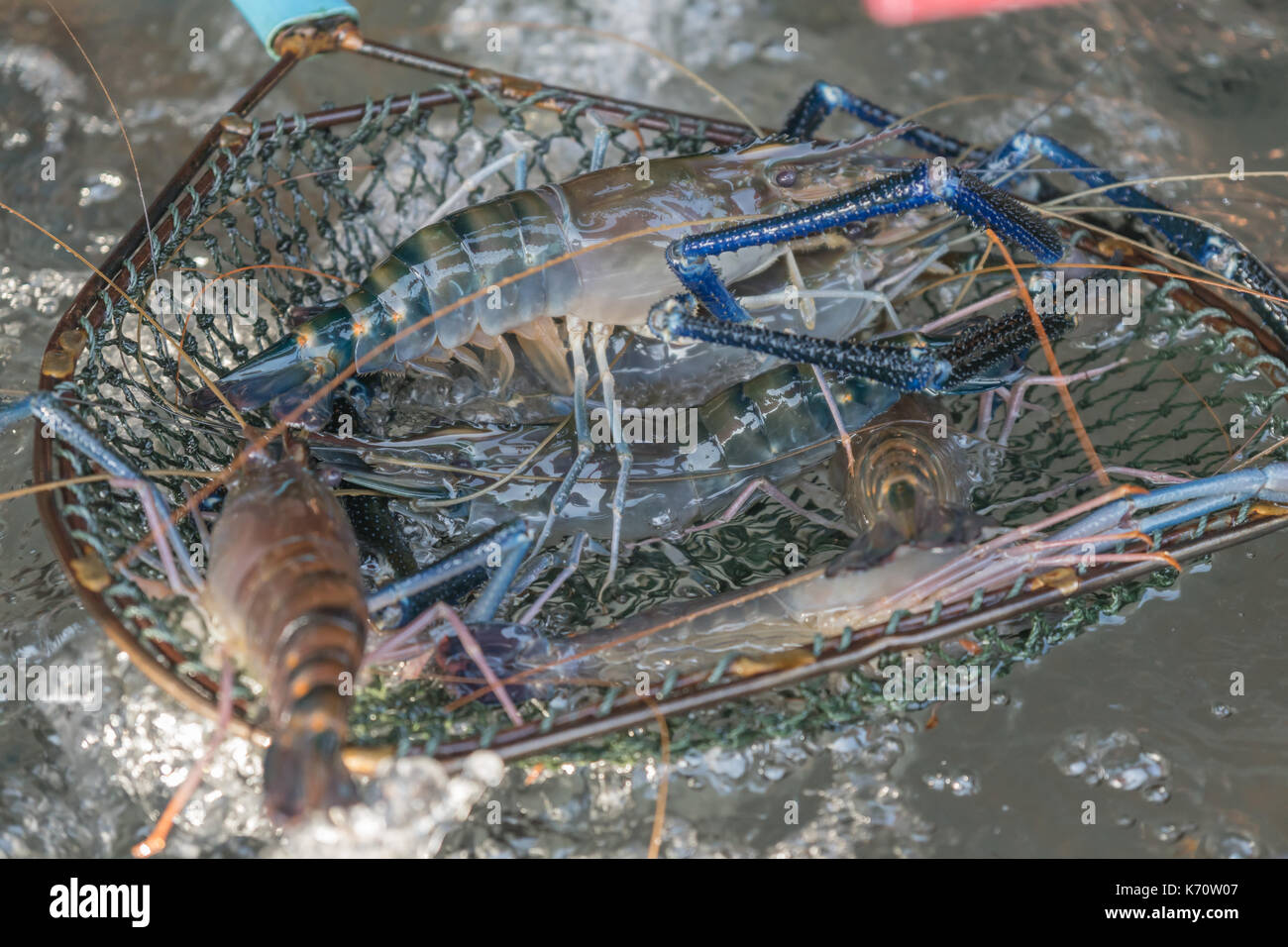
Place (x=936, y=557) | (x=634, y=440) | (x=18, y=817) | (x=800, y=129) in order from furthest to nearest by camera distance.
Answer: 1. (x=800, y=129)
2. (x=634, y=440)
3. (x=936, y=557)
4. (x=18, y=817)

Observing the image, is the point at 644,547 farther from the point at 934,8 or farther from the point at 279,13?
the point at 934,8

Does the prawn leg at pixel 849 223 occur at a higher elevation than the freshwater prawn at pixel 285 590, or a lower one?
higher

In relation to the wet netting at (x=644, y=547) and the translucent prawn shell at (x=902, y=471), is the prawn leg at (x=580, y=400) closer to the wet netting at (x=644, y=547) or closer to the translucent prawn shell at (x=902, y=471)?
the wet netting at (x=644, y=547)

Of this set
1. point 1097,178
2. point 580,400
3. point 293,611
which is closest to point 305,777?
point 293,611

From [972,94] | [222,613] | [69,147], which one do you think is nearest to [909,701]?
[222,613]

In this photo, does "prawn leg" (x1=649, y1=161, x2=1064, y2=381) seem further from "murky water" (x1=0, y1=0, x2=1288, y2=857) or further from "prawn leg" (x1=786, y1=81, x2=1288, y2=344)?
"murky water" (x1=0, y1=0, x2=1288, y2=857)

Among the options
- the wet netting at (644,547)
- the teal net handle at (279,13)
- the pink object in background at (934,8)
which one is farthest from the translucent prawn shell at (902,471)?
the pink object in background at (934,8)

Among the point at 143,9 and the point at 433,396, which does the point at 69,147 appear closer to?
the point at 143,9
